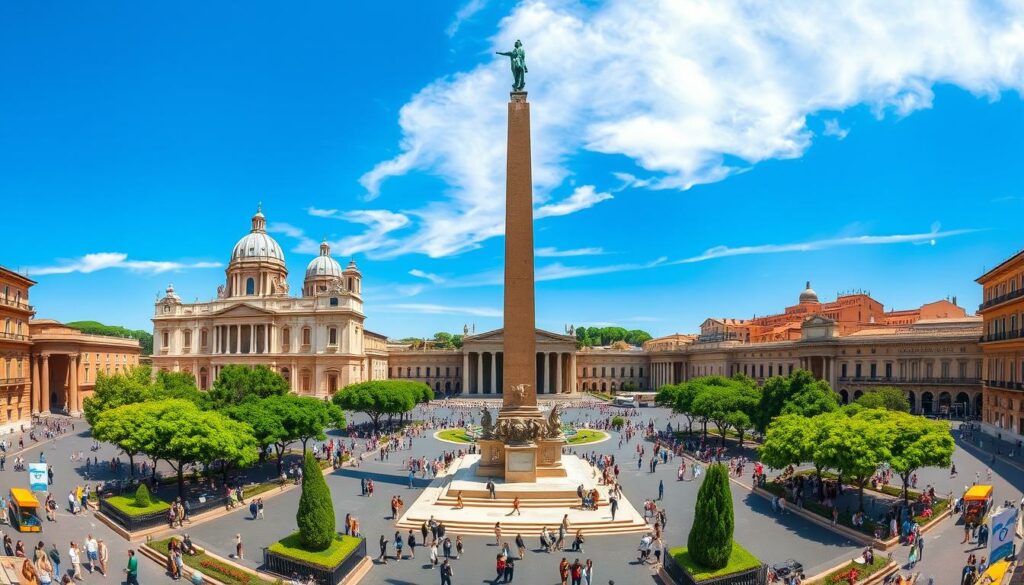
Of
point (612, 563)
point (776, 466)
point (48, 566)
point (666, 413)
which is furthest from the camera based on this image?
point (666, 413)

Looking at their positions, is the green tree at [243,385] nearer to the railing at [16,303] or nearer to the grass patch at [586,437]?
the railing at [16,303]

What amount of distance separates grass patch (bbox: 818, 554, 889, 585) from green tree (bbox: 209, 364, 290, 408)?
119ft

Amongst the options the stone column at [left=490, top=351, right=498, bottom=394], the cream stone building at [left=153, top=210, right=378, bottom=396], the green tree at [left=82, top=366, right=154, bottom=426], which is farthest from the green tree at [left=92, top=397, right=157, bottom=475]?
the stone column at [left=490, top=351, right=498, bottom=394]

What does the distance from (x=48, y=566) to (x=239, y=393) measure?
29472 mm

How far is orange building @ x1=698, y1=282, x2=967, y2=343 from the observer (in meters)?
78.4

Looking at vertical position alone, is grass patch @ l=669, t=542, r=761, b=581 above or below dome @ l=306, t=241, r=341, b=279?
below

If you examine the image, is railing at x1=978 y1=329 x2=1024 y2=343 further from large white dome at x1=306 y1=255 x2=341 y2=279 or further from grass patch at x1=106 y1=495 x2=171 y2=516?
large white dome at x1=306 y1=255 x2=341 y2=279

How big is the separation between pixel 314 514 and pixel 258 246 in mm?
79127

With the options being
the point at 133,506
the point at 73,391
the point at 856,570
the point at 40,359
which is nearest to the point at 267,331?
the point at 73,391

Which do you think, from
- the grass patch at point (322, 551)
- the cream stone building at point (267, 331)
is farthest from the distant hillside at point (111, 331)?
the grass patch at point (322, 551)

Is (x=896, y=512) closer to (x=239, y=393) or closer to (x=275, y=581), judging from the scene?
(x=275, y=581)

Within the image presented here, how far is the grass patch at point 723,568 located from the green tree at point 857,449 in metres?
7.11

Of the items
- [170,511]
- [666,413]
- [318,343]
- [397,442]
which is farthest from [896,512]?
[318,343]

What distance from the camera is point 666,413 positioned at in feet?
227
